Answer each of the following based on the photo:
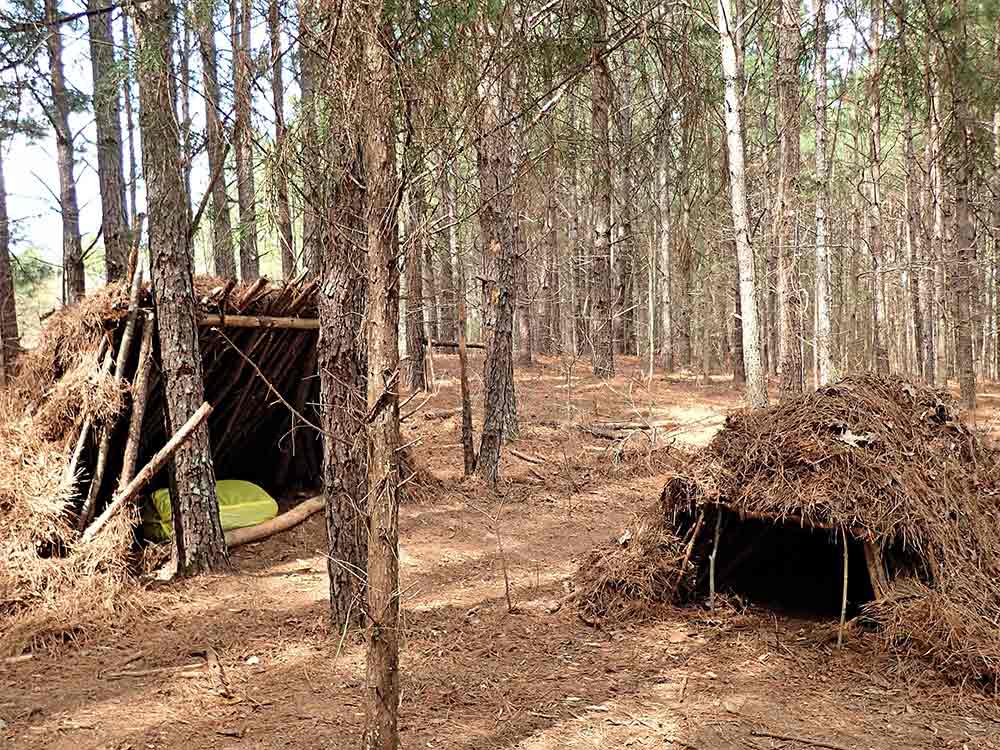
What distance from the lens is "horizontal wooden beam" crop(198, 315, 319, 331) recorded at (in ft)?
21.4

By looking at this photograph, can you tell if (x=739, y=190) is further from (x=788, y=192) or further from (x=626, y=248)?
(x=626, y=248)

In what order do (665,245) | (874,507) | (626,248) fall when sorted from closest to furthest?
1. (874,507)
2. (665,245)
3. (626,248)

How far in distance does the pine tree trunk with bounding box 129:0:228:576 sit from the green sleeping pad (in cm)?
56

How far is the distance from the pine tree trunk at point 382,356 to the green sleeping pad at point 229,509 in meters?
Result: 4.34

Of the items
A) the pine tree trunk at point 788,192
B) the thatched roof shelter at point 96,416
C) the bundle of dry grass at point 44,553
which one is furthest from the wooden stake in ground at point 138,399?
the pine tree trunk at point 788,192

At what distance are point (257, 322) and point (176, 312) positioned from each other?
99 centimetres

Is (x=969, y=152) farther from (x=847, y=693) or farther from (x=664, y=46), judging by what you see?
(x=847, y=693)

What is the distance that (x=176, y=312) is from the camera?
235 inches

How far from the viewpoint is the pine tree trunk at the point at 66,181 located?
34.2ft

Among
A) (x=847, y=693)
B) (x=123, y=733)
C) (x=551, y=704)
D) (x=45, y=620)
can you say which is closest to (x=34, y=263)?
(x=45, y=620)

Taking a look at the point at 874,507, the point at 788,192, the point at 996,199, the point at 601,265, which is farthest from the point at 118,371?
the point at 601,265

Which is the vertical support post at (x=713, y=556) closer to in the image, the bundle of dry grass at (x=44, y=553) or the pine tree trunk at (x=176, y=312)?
the pine tree trunk at (x=176, y=312)

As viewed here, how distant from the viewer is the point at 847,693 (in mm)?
4145

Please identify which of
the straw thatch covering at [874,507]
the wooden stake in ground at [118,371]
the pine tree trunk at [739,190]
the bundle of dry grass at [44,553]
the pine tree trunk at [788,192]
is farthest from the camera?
the pine tree trunk at [788,192]
